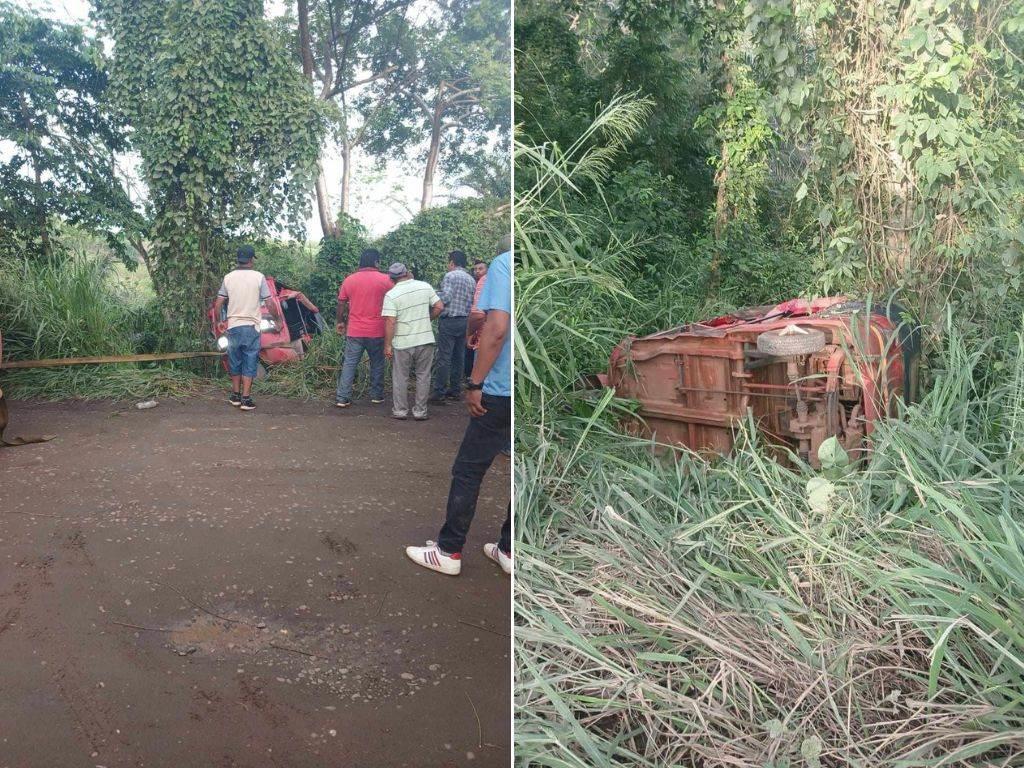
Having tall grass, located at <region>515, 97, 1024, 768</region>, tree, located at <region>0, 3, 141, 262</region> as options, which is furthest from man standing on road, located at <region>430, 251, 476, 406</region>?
tree, located at <region>0, 3, 141, 262</region>

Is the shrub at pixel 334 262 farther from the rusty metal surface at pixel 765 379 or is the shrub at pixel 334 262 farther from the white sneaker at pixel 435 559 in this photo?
the rusty metal surface at pixel 765 379

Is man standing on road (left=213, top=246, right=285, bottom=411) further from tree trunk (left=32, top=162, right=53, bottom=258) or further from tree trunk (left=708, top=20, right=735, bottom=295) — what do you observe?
tree trunk (left=708, top=20, right=735, bottom=295)

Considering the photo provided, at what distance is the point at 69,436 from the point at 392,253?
1.62 feet

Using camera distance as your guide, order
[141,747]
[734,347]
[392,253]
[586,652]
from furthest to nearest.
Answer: [734,347]
[586,652]
[392,253]
[141,747]

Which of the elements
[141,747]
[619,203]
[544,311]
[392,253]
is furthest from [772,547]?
[141,747]

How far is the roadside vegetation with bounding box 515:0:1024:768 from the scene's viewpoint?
145 cm

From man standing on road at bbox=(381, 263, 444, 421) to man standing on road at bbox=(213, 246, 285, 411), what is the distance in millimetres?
152

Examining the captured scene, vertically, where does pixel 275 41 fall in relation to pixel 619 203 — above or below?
above

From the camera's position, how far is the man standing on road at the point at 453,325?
1.17 meters

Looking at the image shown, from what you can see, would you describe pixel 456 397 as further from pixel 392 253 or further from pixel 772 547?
pixel 772 547

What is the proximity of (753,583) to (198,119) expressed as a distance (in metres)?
1.30

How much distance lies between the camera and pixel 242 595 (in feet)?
3.42

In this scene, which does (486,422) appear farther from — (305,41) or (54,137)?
(54,137)

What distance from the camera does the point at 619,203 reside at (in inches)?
70.3
